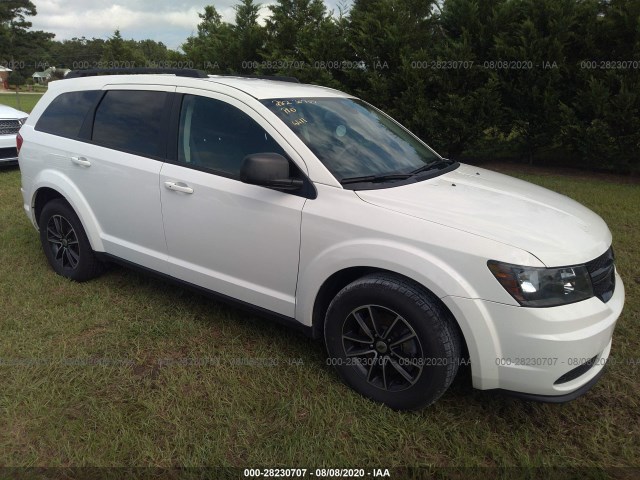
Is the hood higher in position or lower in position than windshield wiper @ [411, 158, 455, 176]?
lower

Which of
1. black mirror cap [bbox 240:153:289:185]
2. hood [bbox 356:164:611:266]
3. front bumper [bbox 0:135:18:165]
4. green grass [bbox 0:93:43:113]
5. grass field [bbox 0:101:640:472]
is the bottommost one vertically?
green grass [bbox 0:93:43:113]

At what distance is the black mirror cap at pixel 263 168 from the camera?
264cm

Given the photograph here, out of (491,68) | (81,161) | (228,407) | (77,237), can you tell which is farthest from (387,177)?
(491,68)

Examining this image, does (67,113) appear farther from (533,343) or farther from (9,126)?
(9,126)

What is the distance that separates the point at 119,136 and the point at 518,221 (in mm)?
2860

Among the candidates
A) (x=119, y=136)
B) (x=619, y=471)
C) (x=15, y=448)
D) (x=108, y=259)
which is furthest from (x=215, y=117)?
(x=619, y=471)

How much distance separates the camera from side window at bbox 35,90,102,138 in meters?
3.95

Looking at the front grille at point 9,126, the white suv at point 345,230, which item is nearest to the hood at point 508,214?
the white suv at point 345,230

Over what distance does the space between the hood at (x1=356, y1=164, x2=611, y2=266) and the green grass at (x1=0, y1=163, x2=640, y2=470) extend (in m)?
0.97

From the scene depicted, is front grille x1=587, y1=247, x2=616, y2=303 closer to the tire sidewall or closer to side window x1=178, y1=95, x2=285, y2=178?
side window x1=178, y1=95, x2=285, y2=178

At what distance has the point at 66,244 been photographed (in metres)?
4.21

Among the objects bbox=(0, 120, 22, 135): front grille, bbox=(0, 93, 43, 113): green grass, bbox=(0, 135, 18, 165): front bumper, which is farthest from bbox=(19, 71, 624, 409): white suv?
bbox=(0, 93, 43, 113): green grass

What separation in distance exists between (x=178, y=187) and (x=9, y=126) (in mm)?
7284

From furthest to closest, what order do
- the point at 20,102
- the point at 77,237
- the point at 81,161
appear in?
the point at 20,102 < the point at 77,237 < the point at 81,161
